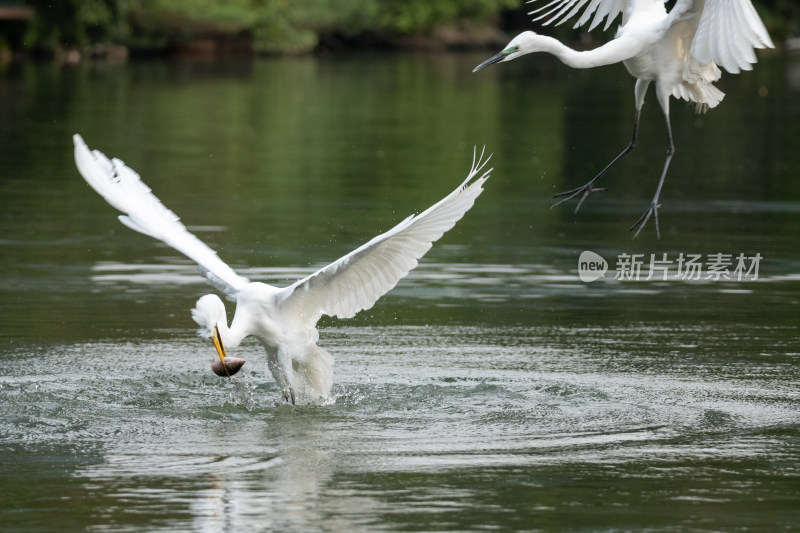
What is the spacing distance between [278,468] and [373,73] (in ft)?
154

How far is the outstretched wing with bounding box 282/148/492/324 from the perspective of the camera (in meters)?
8.73

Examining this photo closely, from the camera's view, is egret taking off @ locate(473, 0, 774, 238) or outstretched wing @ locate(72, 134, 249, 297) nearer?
egret taking off @ locate(473, 0, 774, 238)

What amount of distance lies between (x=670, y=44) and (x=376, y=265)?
8.76 ft

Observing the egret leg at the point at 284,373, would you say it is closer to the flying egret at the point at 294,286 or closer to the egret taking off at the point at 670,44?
the flying egret at the point at 294,286

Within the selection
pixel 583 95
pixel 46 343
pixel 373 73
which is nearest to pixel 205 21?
pixel 373 73

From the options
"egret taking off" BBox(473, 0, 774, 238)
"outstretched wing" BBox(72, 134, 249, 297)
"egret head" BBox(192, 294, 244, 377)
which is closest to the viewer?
"egret head" BBox(192, 294, 244, 377)

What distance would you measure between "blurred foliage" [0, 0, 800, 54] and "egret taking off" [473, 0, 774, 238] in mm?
47872

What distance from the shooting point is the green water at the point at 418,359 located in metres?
7.32

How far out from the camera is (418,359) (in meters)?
10.8

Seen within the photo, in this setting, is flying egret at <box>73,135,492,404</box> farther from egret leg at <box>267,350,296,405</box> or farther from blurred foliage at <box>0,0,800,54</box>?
blurred foliage at <box>0,0,800,54</box>

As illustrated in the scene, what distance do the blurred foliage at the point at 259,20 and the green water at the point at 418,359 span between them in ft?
112

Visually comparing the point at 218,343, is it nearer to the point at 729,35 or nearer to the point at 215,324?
the point at 215,324

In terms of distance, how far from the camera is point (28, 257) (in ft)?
48.3

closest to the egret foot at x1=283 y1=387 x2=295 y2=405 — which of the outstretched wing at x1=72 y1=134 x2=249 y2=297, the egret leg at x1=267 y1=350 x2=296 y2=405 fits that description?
the egret leg at x1=267 y1=350 x2=296 y2=405
